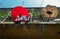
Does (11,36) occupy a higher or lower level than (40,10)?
lower

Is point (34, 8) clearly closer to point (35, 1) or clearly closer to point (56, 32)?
point (35, 1)

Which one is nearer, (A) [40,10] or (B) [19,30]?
(B) [19,30]

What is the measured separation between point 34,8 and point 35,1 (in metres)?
0.10

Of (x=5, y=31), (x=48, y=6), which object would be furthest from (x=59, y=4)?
(x=5, y=31)

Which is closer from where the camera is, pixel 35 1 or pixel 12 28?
pixel 12 28

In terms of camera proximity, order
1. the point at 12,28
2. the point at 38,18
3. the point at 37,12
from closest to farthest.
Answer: the point at 12,28 < the point at 38,18 < the point at 37,12

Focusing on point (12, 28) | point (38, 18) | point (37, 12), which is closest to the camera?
point (12, 28)

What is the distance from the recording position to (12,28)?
65.0 inches

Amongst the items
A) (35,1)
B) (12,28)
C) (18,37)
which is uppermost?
(35,1)

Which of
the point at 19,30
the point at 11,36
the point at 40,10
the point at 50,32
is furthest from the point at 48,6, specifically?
the point at 11,36

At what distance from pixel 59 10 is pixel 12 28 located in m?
0.69

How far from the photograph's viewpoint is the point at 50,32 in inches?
66.2

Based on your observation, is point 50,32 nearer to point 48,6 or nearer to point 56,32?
point 56,32

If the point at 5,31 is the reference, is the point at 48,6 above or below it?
above
